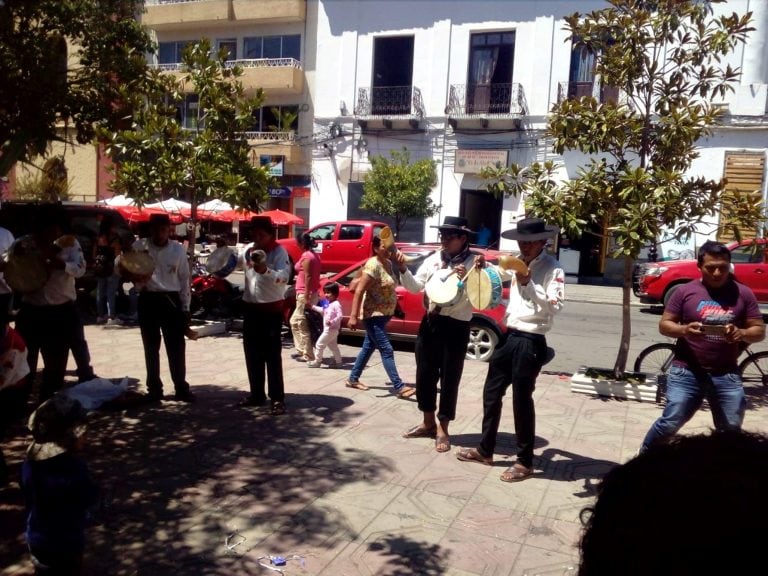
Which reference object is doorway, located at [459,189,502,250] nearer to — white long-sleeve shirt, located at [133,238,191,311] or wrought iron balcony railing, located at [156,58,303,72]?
wrought iron balcony railing, located at [156,58,303,72]

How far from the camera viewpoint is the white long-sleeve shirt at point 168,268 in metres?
6.18

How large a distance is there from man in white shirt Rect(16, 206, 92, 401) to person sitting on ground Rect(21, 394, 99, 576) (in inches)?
107

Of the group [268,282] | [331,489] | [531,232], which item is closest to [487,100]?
[268,282]

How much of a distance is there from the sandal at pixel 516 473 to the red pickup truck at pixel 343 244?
1221 cm

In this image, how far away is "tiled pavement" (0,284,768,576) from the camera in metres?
3.67

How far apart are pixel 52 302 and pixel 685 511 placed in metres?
5.74

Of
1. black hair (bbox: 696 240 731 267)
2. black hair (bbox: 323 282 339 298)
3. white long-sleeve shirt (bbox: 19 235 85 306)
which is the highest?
black hair (bbox: 696 240 731 267)

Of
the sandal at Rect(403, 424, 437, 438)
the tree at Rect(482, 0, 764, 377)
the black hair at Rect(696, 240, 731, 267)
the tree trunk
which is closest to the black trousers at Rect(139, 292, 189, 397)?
the sandal at Rect(403, 424, 437, 438)

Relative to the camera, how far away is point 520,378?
4637 millimetres

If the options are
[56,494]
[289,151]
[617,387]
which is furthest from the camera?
[289,151]

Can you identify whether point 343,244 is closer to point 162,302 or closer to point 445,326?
point 162,302

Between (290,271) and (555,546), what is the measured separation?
3.40m

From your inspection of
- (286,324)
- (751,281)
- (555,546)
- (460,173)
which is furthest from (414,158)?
(555,546)

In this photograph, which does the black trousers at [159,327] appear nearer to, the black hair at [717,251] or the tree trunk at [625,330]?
the black hair at [717,251]
